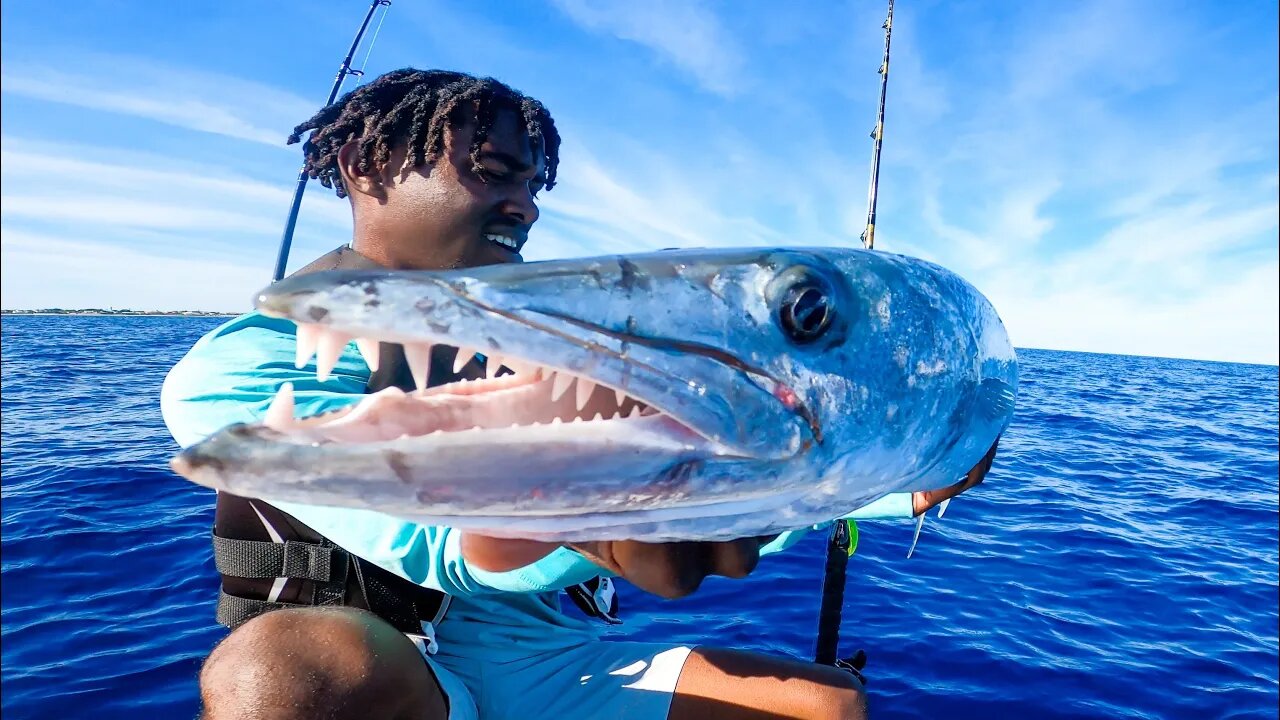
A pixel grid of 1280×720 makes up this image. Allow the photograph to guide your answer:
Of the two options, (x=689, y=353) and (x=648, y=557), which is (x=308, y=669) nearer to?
(x=648, y=557)

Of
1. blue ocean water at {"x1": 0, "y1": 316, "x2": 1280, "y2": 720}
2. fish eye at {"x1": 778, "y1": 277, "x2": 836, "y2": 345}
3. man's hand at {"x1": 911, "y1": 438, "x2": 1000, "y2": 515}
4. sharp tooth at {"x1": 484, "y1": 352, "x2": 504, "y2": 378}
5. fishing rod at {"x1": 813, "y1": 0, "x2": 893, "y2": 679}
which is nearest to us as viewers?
sharp tooth at {"x1": 484, "y1": 352, "x2": 504, "y2": 378}

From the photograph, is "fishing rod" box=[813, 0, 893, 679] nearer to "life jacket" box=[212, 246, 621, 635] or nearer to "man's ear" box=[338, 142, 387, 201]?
"life jacket" box=[212, 246, 621, 635]

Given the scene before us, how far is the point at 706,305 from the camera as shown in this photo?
53.4 inches

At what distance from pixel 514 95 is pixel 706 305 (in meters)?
2.46

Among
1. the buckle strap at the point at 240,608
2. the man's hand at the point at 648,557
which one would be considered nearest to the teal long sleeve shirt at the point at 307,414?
the man's hand at the point at 648,557

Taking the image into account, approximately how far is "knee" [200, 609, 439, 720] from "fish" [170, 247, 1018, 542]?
0.88 meters

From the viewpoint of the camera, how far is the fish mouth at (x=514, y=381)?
1153 mm

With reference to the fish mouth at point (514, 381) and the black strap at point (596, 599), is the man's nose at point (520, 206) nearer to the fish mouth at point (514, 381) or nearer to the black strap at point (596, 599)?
the black strap at point (596, 599)

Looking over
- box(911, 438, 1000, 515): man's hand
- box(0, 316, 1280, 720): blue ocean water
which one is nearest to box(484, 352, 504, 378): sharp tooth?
box(911, 438, 1000, 515): man's hand

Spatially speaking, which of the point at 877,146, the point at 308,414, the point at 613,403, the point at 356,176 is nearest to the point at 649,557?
the point at 613,403

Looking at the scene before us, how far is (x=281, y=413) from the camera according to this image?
1.16 metres

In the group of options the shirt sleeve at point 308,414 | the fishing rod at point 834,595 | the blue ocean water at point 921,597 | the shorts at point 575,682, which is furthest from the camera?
the blue ocean water at point 921,597

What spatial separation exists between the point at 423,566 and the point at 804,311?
1.08 metres

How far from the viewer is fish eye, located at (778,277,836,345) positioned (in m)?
1.41
